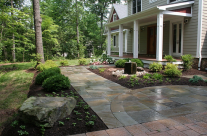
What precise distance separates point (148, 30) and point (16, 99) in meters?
11.2

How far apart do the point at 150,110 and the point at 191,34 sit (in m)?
7.46

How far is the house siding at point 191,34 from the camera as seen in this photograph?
911cm

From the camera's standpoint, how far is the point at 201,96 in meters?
4.68

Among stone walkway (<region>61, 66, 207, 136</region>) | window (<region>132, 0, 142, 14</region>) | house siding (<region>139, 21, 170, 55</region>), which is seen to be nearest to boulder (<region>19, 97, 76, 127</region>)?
stone walkway (<region>61, 66, 207, 136</region>)

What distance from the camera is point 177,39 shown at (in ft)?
33.8

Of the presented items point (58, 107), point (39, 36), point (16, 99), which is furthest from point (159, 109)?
point (39, 36)

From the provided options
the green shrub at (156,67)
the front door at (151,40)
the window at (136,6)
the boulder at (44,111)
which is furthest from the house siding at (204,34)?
the boulder at (44,111)

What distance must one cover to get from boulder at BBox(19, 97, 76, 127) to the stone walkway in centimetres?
69

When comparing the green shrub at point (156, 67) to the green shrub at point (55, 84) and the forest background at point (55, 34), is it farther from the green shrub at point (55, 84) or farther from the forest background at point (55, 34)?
the forest background at point (55, 34)

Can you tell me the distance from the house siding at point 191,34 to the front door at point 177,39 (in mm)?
433

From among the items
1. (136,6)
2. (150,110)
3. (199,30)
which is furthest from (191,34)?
(150,110)

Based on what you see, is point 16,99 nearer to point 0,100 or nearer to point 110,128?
point 0,100

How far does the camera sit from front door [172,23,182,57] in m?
10.2

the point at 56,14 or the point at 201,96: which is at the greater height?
the point at 56,14
